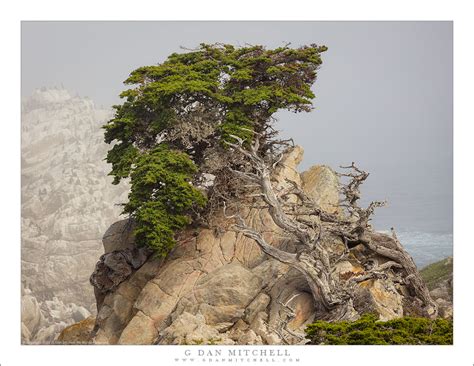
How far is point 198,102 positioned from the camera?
1120 inches

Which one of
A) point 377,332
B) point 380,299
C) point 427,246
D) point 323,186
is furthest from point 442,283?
point 377,332

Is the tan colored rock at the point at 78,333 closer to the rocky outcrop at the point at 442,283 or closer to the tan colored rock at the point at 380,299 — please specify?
the tan colored rock at the point at 380,299

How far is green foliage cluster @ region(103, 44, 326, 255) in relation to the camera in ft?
88.7

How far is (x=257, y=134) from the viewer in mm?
27969

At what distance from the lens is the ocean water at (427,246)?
4191 centimetres

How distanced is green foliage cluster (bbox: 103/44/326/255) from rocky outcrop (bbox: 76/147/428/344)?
58.3 inches

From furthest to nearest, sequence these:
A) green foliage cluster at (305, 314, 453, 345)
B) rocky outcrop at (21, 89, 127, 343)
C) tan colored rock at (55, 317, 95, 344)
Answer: rocky outcrop at (21, 89, 127, 343), tan colored rock at (55, 317, 95, 344), green foliage cluster at (305, 314, 453, 345)

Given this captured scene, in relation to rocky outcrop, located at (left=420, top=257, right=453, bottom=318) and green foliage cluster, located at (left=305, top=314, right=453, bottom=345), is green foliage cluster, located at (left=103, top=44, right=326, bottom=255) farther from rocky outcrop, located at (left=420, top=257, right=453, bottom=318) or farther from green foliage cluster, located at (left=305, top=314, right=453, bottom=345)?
rocky outcrop, located at (left=420, top=257, right=453, bottom=318)

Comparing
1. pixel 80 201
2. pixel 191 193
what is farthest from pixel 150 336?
pixel 80 201

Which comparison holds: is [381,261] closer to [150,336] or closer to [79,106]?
[150,336]

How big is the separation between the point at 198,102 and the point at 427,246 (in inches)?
738

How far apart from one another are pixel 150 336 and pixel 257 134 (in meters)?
7.23

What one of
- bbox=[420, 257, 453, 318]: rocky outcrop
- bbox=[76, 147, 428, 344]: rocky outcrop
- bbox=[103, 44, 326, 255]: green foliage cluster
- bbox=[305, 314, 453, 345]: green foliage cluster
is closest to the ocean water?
bbox=[420, 257, 453, 318]: rocky outcrop

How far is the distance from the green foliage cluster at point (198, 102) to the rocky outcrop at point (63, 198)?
20873 millimetres
